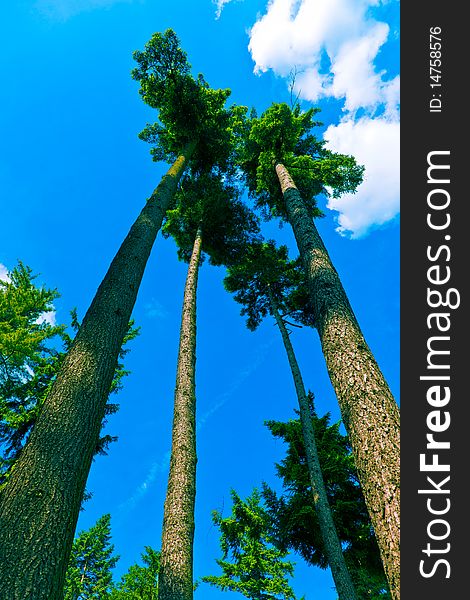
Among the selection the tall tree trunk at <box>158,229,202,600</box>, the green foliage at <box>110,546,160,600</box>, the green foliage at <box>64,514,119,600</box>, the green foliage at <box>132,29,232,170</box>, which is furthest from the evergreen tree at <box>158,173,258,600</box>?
the green foliage at <box>64,514,119,600</box>

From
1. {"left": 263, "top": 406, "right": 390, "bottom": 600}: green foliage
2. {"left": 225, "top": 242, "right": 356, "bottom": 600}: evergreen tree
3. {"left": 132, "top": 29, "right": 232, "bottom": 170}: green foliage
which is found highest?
{"left": 132, "top": 29, "right": 232, "bottom": 170}: green foliage

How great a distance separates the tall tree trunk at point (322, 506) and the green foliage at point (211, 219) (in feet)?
15.7

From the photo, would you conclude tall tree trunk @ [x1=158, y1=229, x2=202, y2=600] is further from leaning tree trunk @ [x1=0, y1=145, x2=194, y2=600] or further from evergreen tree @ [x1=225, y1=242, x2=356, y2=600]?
evergreen tree @ [x1=225, y1=242, x2=356, y2=600]

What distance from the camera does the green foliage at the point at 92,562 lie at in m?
19.7

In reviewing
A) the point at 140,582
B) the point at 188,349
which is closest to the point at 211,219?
the point at 188,349

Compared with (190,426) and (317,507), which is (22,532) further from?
(317,507)

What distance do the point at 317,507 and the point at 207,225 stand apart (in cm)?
992

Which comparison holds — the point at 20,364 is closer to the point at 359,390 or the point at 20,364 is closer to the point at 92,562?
the point at 359,390

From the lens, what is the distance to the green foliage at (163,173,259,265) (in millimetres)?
12961

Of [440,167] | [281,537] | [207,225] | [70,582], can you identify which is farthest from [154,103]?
[70,582]

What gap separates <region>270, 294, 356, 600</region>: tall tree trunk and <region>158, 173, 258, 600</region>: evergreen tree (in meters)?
4.08

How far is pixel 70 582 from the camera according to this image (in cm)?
1888

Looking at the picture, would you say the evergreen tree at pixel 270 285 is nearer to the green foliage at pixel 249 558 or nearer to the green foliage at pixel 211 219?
the green foliage at pixel 211 219

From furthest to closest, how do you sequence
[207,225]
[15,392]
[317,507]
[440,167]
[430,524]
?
1. [207,225]
2. [15,392]
3. [317,507]
4. [440,167]
5. [430,524]
